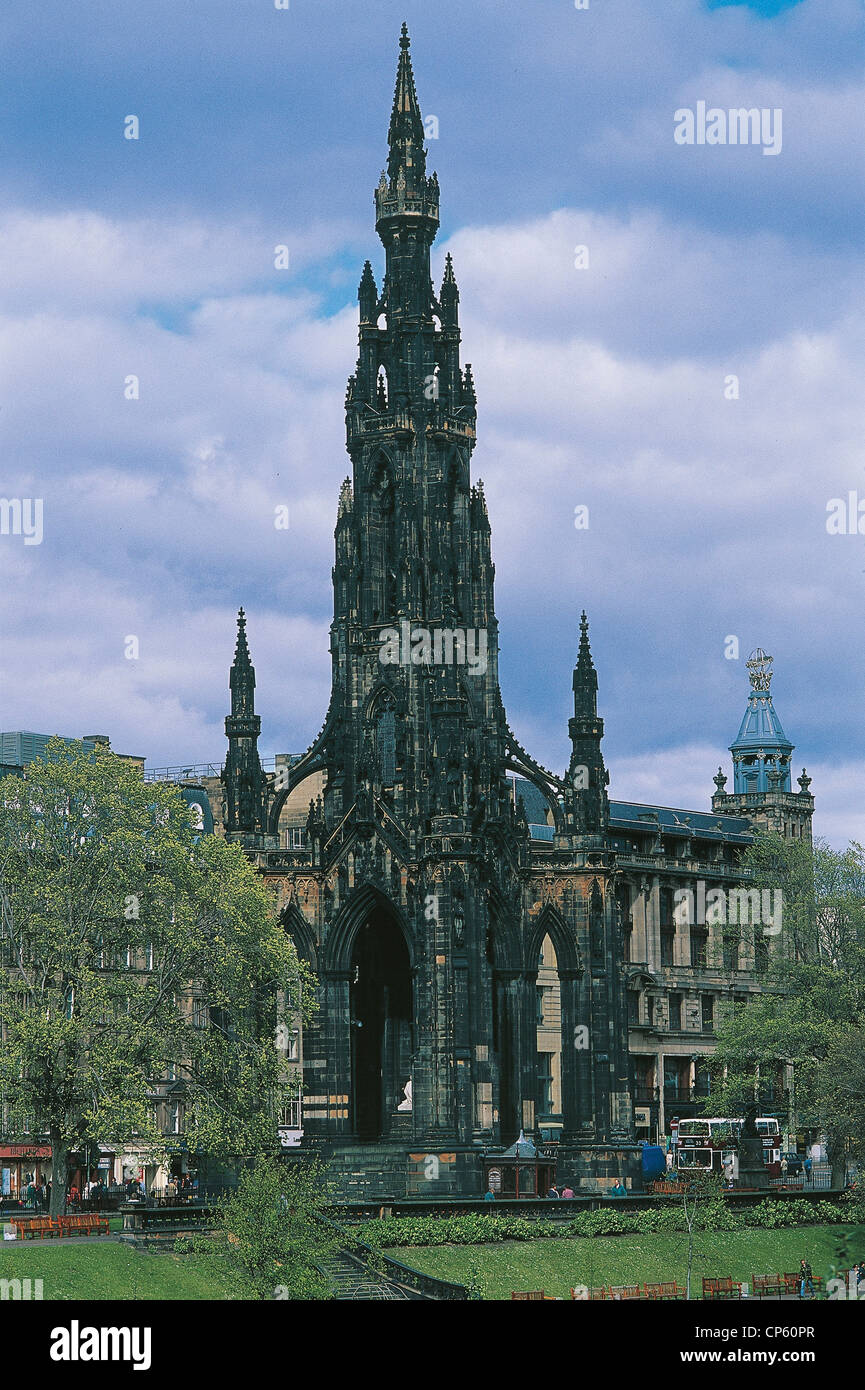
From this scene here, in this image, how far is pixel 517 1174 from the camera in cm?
8431

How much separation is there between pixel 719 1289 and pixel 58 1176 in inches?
831

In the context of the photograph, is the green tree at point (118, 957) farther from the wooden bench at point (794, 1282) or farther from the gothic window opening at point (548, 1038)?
the gothic window opening at point (548, 1038)

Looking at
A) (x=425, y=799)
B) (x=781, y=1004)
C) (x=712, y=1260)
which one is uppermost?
(x=425, y=799)

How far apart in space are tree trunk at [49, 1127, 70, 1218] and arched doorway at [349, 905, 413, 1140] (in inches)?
645

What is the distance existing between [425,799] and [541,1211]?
16.7m

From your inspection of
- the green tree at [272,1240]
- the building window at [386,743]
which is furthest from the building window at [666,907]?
the green tree at [272,1240]

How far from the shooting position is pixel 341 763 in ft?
304

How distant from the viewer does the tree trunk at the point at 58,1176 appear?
74.0 m

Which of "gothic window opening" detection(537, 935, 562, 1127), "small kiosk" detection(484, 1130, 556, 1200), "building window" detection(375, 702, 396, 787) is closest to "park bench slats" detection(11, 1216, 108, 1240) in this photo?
"small kiosk" detection(484, 1130, 556, 1200)

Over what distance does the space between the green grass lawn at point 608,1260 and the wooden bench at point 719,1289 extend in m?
0.55

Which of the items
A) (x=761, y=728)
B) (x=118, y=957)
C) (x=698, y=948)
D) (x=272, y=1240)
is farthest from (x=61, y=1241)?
(x=761, y=728)

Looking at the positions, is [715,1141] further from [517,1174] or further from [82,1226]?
[82,1226]
